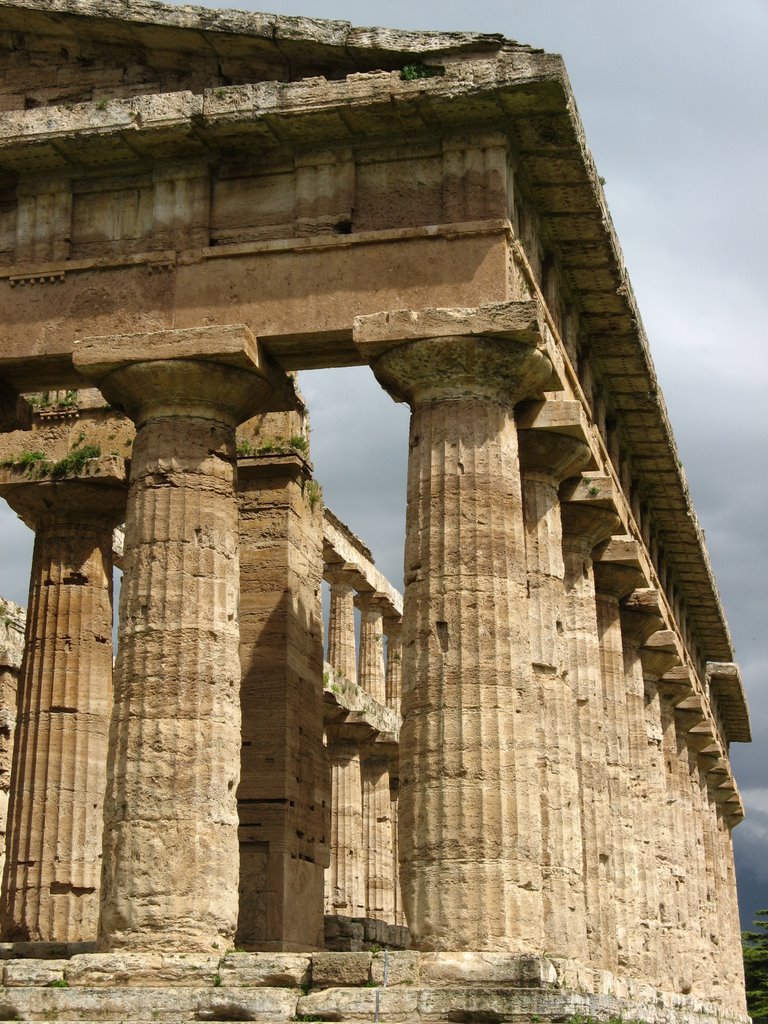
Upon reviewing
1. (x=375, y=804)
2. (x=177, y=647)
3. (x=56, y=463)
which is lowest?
(x=177, y=647)

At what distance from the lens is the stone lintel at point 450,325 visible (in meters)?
20.4

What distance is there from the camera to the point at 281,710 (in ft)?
81.1

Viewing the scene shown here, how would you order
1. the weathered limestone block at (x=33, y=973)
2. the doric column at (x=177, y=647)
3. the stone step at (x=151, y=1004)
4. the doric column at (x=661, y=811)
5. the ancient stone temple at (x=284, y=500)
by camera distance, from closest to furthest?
the stone step at (x=151, y=1004), the weathered limestone block at (x=33, y=973), the ancient stone temple at (x=284, y=500), the doric column at (x=177, y=647), the doric column at (x=661, y=811)

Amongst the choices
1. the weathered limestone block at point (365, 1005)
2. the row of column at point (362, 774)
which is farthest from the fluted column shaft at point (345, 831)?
the weathered limestone block at point (365, 1005)

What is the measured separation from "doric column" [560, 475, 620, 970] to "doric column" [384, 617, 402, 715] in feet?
59.4

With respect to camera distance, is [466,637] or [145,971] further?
[466,637]

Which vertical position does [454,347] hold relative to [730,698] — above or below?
below

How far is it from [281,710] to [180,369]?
5868mm

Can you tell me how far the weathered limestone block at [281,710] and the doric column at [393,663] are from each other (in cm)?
1860

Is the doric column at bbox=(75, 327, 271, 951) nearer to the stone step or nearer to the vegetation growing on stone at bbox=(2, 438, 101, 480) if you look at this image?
the stone step

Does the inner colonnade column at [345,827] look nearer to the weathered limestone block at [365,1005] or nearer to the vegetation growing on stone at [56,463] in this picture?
the vegetation growing on stone at [56,463]

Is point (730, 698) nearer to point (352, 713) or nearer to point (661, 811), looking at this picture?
point (352, 713)

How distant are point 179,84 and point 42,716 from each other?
9.55 metres

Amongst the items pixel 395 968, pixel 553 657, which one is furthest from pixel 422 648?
pixel 553 657
